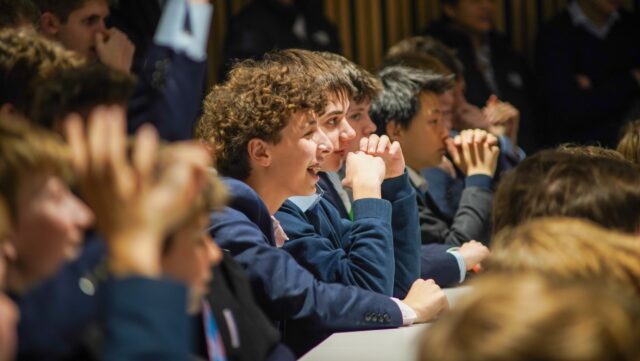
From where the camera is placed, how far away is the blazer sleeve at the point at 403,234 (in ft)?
10.2

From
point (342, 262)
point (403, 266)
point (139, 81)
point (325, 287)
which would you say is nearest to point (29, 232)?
point (139, 81)

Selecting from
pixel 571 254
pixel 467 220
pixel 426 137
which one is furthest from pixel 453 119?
pixel 571 254

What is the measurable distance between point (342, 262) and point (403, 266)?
10.6 inches

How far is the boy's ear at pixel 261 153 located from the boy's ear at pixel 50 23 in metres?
0.68

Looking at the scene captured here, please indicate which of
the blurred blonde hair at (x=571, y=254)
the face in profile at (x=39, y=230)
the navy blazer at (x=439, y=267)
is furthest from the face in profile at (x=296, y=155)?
the face in profile at (x=39, y=230)

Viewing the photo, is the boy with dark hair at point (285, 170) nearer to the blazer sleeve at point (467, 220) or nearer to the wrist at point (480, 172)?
the blazer sleeve at point (467, 220)

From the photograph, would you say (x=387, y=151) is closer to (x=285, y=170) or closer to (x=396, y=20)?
(x=285, y=170)

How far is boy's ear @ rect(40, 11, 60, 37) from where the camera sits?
3.13 m

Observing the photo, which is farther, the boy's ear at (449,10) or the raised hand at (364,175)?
the boy's ear at (449,10)

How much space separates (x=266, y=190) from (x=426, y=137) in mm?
1275

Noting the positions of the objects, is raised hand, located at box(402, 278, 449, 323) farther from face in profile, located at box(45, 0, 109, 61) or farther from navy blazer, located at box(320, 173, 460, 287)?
face in profile, located at box(45, 0, 109, 61)

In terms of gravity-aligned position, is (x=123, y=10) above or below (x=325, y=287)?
above

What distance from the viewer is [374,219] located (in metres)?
2.93

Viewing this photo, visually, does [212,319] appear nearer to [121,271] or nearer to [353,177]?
[121,271]
